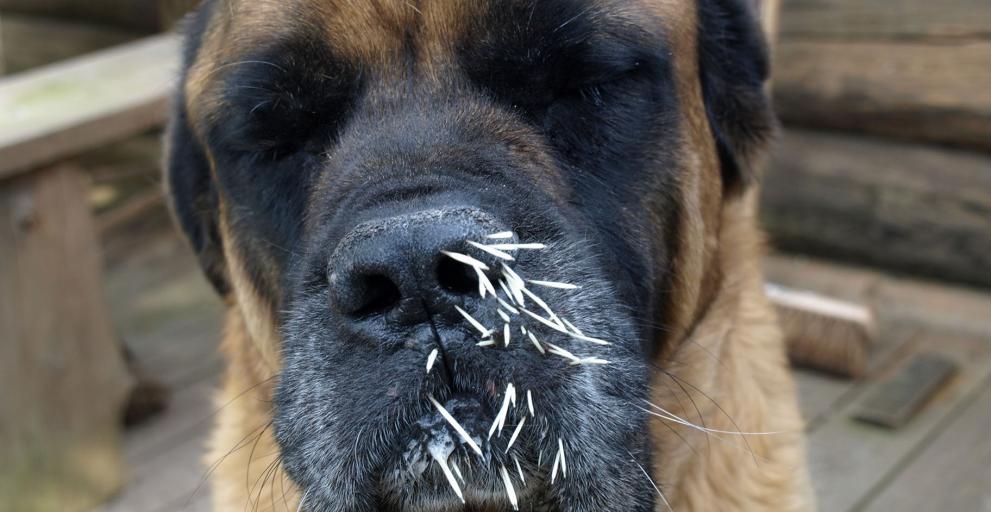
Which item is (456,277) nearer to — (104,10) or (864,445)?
(864,445)

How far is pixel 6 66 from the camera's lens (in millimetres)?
7824

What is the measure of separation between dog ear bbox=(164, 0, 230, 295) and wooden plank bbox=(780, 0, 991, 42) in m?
3.29

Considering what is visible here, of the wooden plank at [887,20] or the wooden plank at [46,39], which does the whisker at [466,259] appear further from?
the wooden plank at [46,39]

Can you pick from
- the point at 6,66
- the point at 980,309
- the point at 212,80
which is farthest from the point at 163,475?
the point at 6,66

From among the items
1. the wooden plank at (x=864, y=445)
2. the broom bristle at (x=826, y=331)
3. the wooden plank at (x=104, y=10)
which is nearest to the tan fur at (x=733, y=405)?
the wooden plank at (x=864, y=445)

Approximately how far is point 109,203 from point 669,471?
16.2 feet

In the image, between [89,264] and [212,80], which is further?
[89,264]

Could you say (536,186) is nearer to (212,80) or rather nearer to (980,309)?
(212,80)

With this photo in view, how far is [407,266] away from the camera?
1.60 meters

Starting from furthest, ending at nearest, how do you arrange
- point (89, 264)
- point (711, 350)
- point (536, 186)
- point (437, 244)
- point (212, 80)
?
1. point (89, 264)
2. point (711, 350)
3. point (212, 80)
4. point (536, 186)
5. point (437, 244)

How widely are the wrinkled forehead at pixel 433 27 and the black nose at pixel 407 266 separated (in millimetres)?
461

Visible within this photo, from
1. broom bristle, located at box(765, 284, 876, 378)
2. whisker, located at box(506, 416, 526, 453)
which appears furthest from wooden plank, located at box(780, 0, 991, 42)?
whisker, located at box(506, 416, 526, 453)

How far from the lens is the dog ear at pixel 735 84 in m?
2.42

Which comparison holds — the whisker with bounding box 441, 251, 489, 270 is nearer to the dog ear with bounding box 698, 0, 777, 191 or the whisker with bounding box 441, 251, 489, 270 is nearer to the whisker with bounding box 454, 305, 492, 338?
the whisker with bounding box 454, 305, 492, 338
